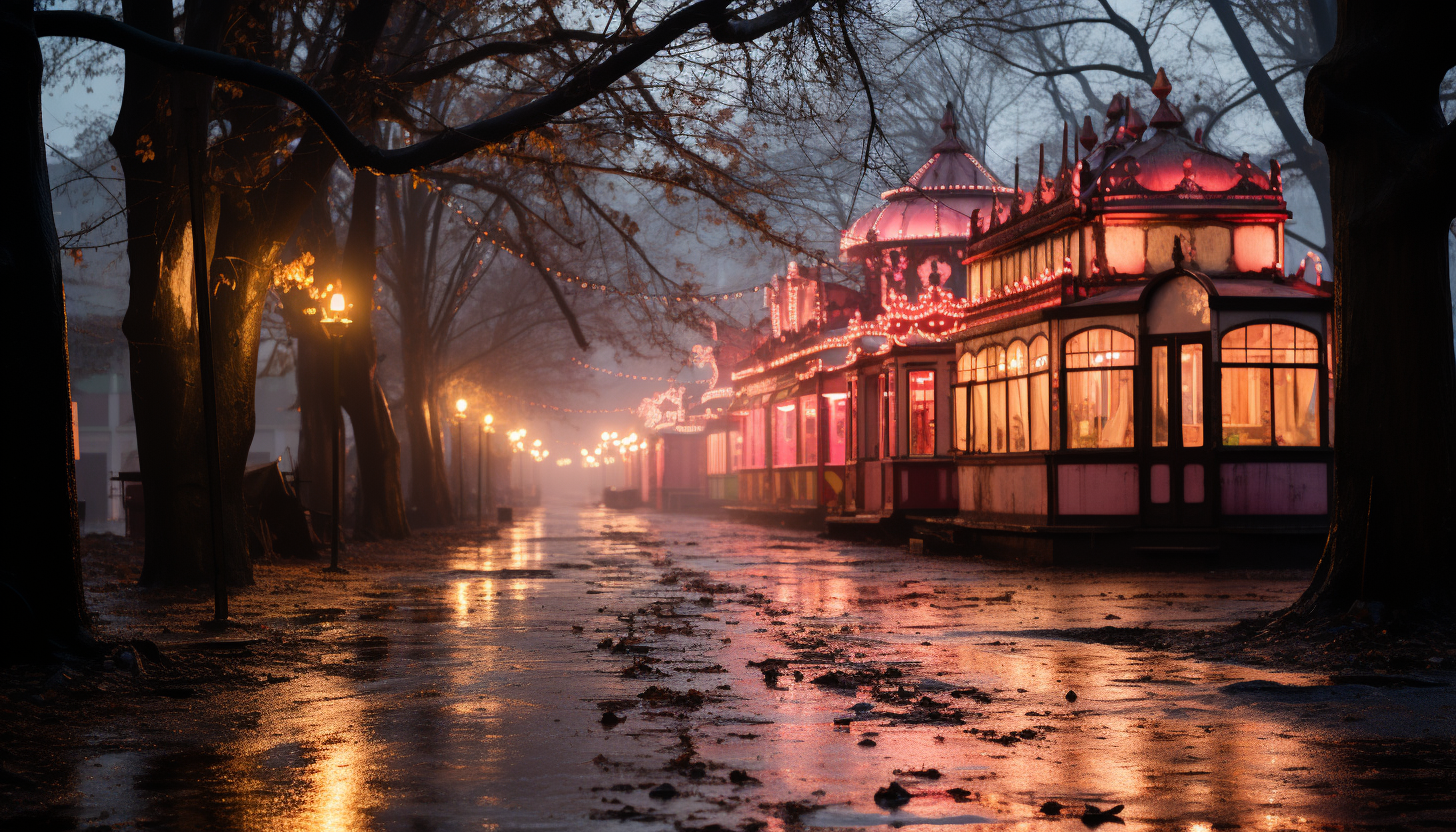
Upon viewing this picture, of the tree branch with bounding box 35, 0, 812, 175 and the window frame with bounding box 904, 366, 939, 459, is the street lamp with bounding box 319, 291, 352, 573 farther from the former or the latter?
the window frame with bounding box 904, 366, 939, 459

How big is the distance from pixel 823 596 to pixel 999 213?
13866 mm

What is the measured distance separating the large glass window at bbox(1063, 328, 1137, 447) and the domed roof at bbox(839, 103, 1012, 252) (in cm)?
1483

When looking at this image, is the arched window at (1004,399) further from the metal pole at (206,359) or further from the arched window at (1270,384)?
the metal pole at (206,359)

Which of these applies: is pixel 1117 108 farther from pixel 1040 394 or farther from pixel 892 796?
Answer: pixel 892 796

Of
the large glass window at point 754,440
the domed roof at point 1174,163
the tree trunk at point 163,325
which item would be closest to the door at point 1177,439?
the domed roof at point 1174,163

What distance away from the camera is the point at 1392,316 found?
10.6 meters

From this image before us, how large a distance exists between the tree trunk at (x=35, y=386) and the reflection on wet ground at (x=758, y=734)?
3.68 feet

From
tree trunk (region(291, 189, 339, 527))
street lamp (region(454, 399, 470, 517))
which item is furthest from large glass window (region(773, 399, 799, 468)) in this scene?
tree trunk (region(291, 189, 339, 527))

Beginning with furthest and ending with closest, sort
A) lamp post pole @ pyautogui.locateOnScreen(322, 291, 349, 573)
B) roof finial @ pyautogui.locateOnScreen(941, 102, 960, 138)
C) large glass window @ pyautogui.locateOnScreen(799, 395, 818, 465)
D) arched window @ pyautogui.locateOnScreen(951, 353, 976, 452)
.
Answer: large glass window @ pyautogui.locateOnScreen(799, 395, 818, 465)
roof finial @ pyautogui.locateOnScreen(941, 102, 960, 138)
arched window @ pyautogui.locateOnScreen(951, 353, 976, 452)
lamp post pole @ pyautogui.locateOnScreen(322, 291, 349, 573)

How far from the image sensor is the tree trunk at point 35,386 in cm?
847

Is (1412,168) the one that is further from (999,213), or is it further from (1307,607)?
(999,213)

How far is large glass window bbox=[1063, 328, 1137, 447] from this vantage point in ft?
74.1

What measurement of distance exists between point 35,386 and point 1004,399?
61.8ft


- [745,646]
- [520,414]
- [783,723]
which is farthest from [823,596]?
[520,414]
